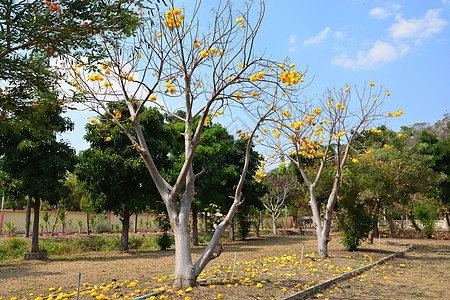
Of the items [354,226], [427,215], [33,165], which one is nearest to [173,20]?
[33,165]

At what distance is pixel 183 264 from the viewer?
5891mm

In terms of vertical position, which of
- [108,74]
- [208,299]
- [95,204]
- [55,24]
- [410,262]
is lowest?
[410,262]

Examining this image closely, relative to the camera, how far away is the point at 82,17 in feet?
21.7

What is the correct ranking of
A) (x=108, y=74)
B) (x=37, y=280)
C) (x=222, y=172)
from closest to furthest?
(x=108, y=74) → (x=37, y=280) → (x=222, y=172)

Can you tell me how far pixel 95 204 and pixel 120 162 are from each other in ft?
8.40

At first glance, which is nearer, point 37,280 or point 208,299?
point 208,299

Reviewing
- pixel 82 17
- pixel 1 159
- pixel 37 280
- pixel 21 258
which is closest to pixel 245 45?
pixel 82 17

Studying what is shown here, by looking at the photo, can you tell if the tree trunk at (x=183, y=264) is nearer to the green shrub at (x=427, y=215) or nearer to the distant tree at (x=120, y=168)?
the distant tree at (x=120, y=168)

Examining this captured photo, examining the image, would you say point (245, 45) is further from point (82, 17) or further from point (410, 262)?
point (410, 262)

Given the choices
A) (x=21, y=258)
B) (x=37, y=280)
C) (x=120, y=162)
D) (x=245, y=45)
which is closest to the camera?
(x=245, y=45)

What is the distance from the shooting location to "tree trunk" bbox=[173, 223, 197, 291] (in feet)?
19.1

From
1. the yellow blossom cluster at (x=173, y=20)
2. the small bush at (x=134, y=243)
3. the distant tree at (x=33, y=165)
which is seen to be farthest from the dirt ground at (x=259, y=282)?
the small bush at (x=134, y=243)

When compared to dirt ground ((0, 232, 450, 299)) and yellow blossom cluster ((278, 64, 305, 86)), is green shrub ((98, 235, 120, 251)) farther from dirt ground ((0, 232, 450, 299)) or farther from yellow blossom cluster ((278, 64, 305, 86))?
yellow blossom cluster ((278, 64, 305, 86))

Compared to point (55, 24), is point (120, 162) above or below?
below
